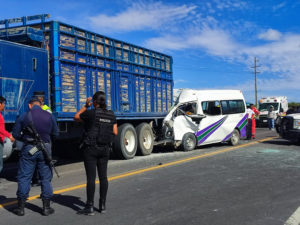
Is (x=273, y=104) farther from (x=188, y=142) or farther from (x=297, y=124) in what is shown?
(x=188, y=142)

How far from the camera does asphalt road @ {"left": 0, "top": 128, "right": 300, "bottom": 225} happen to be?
4.45 meters

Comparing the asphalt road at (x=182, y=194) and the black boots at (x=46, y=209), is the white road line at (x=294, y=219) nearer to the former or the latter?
the asphalt road at (x=182, y=194)

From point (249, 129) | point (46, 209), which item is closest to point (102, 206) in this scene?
point (46, 209)

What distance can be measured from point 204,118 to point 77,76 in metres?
5.18

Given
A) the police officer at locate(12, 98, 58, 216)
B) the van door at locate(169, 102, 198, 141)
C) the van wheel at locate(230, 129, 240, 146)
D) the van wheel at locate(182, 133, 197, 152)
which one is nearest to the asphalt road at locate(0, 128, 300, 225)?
the police officer at locate(12, 98, 58, 216)

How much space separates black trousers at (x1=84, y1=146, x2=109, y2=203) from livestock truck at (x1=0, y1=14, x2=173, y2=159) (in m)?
3.16

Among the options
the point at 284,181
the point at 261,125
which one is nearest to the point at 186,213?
the point at 284,181

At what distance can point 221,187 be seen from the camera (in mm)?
6098

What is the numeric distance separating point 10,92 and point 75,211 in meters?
3.27

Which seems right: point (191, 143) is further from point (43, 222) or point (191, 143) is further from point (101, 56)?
point (43, 222)

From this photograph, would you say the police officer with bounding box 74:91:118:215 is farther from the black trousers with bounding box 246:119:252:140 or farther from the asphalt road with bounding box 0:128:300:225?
the black trousers with bounding box 246:119:252:140

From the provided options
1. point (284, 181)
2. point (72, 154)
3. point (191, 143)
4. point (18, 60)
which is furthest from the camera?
point (191, 143)

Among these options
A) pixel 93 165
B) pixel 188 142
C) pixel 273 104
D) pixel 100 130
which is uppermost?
pixel 273 104

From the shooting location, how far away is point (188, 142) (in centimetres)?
1136
